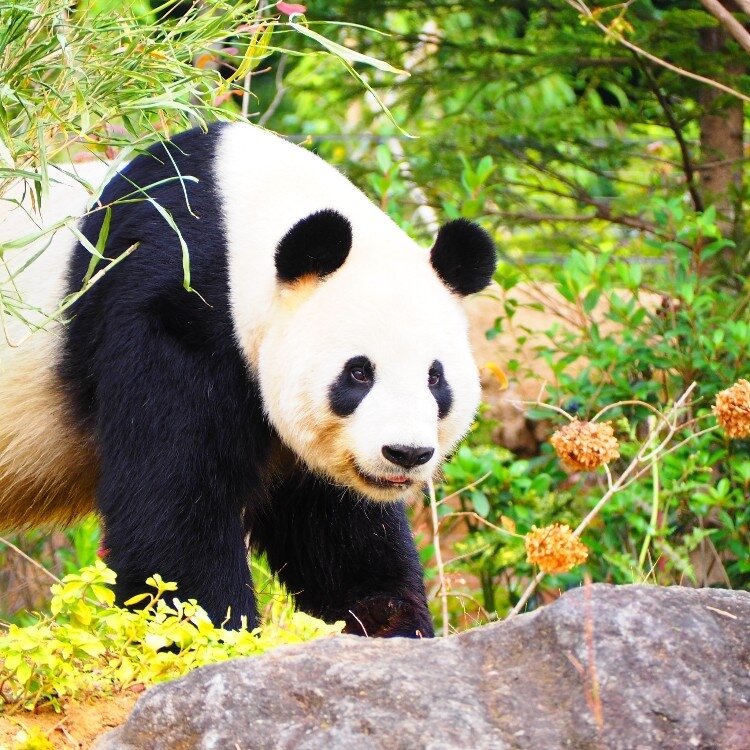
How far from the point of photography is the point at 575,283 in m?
5.16

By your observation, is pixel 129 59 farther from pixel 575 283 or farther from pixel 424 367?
pixel 575 283

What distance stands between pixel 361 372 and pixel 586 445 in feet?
2.03

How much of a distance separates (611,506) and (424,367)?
187 cm

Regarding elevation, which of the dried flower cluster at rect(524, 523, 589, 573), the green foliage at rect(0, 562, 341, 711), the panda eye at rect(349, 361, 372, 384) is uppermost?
the panda eye at rect(349, 361, 372, 384)

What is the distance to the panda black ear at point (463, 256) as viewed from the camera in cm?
352

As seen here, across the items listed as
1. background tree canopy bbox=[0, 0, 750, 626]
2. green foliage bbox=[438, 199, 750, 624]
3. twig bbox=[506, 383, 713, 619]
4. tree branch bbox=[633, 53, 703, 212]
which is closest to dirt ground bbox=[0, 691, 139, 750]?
twig bbox=[506, 383, 713, 619]

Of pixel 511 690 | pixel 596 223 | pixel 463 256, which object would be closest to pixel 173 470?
pixel 463 256

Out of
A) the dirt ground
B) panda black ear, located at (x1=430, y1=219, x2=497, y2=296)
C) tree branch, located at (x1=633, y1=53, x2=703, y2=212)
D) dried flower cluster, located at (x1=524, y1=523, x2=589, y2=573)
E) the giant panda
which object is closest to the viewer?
the dirt ground

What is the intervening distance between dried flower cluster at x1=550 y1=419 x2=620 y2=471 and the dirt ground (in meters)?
1.16

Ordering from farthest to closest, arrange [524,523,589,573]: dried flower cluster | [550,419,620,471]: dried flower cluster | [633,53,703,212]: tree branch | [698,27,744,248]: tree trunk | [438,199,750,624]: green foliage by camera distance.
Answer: [698,27,744,248]: tree trunk → [633,53,703,212]: tree branch → [438,199,750,624]: green foliage → [550,419,620,471]: dried flower cluster → [524,523,589,573]: dried flower cluster

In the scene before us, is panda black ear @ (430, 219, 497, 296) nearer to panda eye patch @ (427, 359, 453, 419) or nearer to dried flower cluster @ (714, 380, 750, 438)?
panda eye patch @ (427, 359, 453, 419)

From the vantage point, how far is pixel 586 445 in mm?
3008

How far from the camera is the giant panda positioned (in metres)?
3.24

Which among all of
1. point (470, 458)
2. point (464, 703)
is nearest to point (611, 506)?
point (470, 458)
